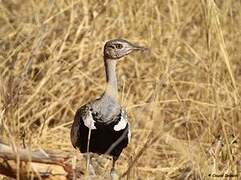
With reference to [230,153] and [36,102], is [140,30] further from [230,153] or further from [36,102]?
[230,153]

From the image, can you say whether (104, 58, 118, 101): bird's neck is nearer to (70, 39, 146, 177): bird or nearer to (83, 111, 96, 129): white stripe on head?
(70, 39, 146, 177): bird

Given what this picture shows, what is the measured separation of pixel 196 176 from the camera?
2930 mm

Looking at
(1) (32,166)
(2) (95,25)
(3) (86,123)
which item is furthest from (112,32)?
(1) (32,166)

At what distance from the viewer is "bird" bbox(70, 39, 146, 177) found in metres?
2.91

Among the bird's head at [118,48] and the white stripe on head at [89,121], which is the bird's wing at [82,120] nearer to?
the white stripe on head at [89,121]

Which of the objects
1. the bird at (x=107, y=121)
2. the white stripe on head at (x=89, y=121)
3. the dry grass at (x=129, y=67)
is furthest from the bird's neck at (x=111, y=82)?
the dry grass at (x=129, y=67)

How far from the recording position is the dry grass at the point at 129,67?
3783 mm

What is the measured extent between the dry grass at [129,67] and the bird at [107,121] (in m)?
0.55

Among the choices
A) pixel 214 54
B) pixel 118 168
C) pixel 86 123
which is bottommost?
pixel 118 168

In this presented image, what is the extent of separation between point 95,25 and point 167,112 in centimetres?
68

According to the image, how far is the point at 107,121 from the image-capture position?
9.56ft

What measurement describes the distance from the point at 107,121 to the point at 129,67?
154 cm

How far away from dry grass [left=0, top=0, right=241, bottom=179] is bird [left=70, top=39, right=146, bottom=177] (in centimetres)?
55

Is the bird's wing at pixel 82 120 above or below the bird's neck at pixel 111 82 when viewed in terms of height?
below
